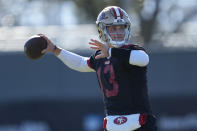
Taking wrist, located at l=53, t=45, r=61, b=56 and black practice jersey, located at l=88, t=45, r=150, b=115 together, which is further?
wrist, located at l=53, t=45, r=61, b=56

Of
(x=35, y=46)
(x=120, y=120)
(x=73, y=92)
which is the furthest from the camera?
(x=73, y=92)

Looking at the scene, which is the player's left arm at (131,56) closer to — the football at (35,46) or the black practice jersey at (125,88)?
the black practice jersey at (125,88)

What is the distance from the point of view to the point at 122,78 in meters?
6.24

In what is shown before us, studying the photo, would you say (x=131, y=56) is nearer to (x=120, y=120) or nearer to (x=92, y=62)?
(x=120, y=120)

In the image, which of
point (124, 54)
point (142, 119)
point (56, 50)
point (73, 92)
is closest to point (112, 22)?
point (124, 54)

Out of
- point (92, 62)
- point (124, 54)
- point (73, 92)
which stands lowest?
point (73, 92)

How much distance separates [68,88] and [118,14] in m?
4.52

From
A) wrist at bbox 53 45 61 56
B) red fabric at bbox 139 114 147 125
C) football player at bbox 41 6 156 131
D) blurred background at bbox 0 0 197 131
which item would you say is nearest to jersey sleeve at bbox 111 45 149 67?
football player at bbox 41 6 156 131

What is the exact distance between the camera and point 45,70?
35.9 feet

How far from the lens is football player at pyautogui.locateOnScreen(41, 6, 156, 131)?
6.12 m

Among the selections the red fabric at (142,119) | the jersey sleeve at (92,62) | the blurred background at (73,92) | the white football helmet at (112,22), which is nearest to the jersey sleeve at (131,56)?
the white football helmet at (112,22)

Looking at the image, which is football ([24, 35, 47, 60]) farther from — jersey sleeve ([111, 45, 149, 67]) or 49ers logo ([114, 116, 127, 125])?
49ers logo ([114, 116, 127, 125])

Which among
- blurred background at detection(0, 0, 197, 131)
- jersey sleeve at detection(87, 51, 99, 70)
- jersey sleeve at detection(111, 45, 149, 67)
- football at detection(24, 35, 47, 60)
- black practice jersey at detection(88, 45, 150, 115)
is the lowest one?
blurred background at detection(0, 0, 197, 131)

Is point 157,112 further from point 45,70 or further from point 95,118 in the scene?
point 45,70
